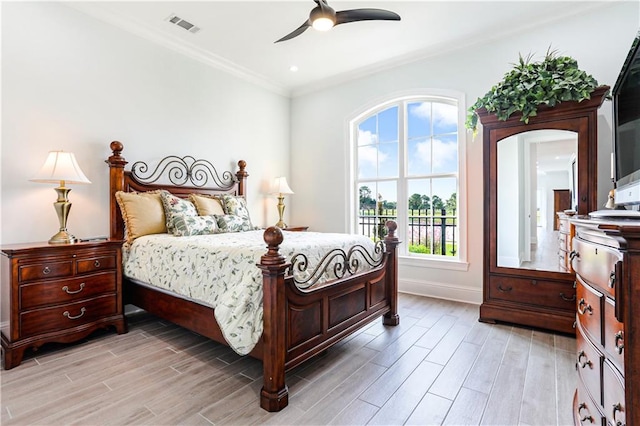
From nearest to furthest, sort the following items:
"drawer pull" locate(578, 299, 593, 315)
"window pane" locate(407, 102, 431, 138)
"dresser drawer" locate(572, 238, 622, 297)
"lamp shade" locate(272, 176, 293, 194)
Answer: "dresser drawer" locate(572, 238, 622, 297)
"drawer pull" locate(578, 299, 593, 315)
"window pane" locate(407, 102, 431, 138)
"lamp shade" locate(272, 176, 293, 194)

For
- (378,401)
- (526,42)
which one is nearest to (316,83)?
(526,42)

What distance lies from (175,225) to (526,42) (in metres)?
4.12

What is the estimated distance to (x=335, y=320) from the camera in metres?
2.35

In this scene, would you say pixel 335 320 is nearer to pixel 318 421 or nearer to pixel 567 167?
pixel 318 421

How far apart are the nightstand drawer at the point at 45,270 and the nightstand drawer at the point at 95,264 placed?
7 cm

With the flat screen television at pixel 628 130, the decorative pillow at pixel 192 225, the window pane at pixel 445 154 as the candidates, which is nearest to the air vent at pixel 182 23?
the decorative pillow at pixel 192 225

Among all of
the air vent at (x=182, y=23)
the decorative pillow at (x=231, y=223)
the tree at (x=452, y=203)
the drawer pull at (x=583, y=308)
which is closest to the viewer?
the drawer pull at (x=583, y=308)

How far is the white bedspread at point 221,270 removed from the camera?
1894mm

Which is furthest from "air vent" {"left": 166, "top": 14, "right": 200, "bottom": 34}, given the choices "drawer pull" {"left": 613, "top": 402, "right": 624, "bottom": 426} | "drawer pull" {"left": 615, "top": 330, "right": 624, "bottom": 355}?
"drawer pull" {"left": 613, "top": 402, "right": 624, "bottom": 426}

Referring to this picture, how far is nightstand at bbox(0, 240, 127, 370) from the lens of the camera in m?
2.30

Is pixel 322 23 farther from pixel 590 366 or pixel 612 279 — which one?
pixel 590 366

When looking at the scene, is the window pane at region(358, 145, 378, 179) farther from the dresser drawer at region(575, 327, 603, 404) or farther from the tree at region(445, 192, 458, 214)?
the dresser drawer at region(575, 327, 603, 404)

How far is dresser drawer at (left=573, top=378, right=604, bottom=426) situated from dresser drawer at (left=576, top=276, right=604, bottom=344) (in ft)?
0.85

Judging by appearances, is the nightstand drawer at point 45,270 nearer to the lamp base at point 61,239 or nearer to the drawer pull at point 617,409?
the lamp base at point 61,239
